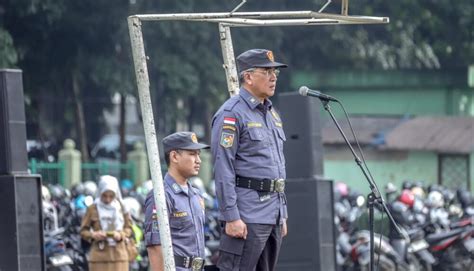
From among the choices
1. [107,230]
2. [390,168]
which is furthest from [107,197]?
[390,168]

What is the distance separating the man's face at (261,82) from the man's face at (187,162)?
1.67ft

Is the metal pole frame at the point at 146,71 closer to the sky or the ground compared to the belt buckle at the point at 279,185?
closer to the sky

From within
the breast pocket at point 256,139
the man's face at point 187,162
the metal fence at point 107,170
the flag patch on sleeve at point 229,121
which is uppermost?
the flag patch on sleeve at point 229,121

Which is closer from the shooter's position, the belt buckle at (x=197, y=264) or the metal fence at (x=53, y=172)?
the belt buckle at (x=197, y=264)

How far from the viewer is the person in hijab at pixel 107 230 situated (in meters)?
11.9

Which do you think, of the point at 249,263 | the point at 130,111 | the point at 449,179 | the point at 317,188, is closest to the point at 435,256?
the point at 317,188

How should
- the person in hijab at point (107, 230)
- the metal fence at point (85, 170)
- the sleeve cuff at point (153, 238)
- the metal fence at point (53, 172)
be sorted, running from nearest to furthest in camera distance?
the sleeve cuff at point (153, 238) < the person in hijab at point (107, 230) < the metal fence at point (85, 170) < the metal fence at point (53, 172)

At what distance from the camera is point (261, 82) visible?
24.0 ft

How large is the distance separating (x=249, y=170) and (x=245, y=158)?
0.08 meters

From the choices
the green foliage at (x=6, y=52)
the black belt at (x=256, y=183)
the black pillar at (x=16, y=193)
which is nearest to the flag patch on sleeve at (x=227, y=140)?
the black belt at (x=256, y=183)

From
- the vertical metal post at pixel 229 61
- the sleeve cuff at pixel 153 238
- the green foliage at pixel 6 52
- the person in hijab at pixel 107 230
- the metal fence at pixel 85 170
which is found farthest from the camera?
the green foliage at pixel 6 52

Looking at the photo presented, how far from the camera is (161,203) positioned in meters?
6.68

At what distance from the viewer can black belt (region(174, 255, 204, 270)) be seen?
23.3 feet

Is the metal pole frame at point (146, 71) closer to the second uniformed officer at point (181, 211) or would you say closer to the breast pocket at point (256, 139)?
the second uniformed officer at point (181, 211)
